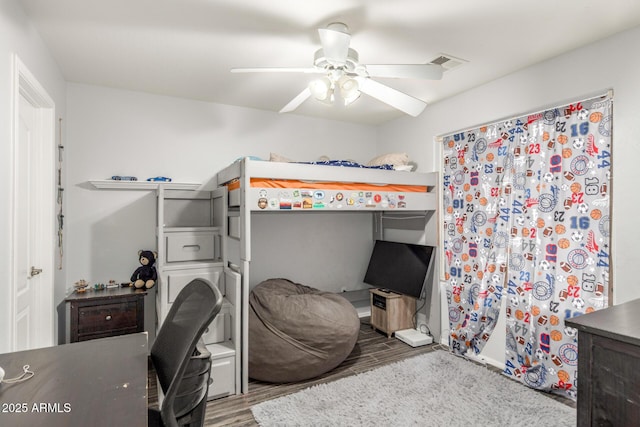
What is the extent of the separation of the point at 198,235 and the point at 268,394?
1389 millimetres

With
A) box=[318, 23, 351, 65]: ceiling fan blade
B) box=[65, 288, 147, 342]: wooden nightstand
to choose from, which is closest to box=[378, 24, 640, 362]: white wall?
box=[318, 23, 351, 65]: ceiling fan blade

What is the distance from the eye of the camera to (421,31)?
2102 mm

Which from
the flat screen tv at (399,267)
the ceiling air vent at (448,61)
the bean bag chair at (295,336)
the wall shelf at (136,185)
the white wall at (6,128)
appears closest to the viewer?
the white wall at (6,128)

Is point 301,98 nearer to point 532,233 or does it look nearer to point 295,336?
point 295,336

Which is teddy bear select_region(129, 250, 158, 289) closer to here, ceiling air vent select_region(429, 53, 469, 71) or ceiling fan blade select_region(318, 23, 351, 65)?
ceiling fan blade select_region(318, 23, 351, 65)

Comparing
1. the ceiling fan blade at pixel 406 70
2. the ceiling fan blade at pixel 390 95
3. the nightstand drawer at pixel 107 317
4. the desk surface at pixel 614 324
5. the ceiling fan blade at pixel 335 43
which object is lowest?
the nightstand drawer at pixel 107 317

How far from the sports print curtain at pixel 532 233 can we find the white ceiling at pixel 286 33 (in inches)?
21.8

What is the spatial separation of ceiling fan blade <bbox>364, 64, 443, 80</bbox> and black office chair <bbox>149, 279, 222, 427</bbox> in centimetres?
152

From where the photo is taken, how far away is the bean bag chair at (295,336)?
101 inches

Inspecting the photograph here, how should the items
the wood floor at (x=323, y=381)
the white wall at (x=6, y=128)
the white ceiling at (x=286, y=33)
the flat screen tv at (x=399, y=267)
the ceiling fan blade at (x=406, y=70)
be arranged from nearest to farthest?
the white wall at (x=6, y=128) → the white ceiling at (x=286, y=33) → the ceiling fan blade at (x=406, y=70) → the wood floor at (x=323, y=381) → the flat screen tv at (x=399, y=267)

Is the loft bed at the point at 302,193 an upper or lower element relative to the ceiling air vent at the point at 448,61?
lower

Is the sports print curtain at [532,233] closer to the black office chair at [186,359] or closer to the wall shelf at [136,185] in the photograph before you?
the black office chair at [186,359]

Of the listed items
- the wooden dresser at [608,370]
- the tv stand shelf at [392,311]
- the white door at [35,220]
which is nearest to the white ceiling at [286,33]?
the white door at [35,220]

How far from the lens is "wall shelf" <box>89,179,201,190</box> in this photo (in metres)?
2.88
